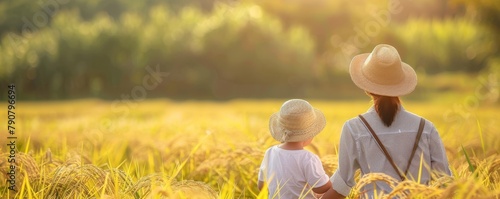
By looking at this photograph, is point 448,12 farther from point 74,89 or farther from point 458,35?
point 74,89

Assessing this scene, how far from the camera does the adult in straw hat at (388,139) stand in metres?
3.38

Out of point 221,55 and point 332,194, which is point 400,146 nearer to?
point 332,194

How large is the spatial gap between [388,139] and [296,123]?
0.46 metres

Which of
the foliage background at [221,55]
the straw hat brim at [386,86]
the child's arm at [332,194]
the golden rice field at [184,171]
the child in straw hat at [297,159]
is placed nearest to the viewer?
the golden rice field at [184,171]

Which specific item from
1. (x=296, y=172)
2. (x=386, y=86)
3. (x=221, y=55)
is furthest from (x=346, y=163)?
(x=221, y=55)

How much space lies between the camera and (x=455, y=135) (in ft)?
22.2

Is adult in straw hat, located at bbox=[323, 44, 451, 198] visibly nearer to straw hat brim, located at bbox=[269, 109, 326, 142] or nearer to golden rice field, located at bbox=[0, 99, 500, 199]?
golden rice field, located at bbox=[0, 99, 500, 199]

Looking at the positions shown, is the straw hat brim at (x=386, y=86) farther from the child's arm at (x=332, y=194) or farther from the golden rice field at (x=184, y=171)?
the child's arm at (x=332, y=194)

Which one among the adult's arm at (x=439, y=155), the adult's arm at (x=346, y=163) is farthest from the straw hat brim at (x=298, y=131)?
the adult's arm at (x=439, y=155)

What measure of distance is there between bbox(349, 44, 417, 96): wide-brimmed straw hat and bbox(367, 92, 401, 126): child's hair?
5 centimetres

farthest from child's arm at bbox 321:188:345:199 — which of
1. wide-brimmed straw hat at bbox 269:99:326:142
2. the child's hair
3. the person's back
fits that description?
the child's hair

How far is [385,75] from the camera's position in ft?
11.3

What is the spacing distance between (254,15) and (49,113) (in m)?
14.3

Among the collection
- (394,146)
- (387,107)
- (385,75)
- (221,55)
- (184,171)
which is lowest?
(184,171)
